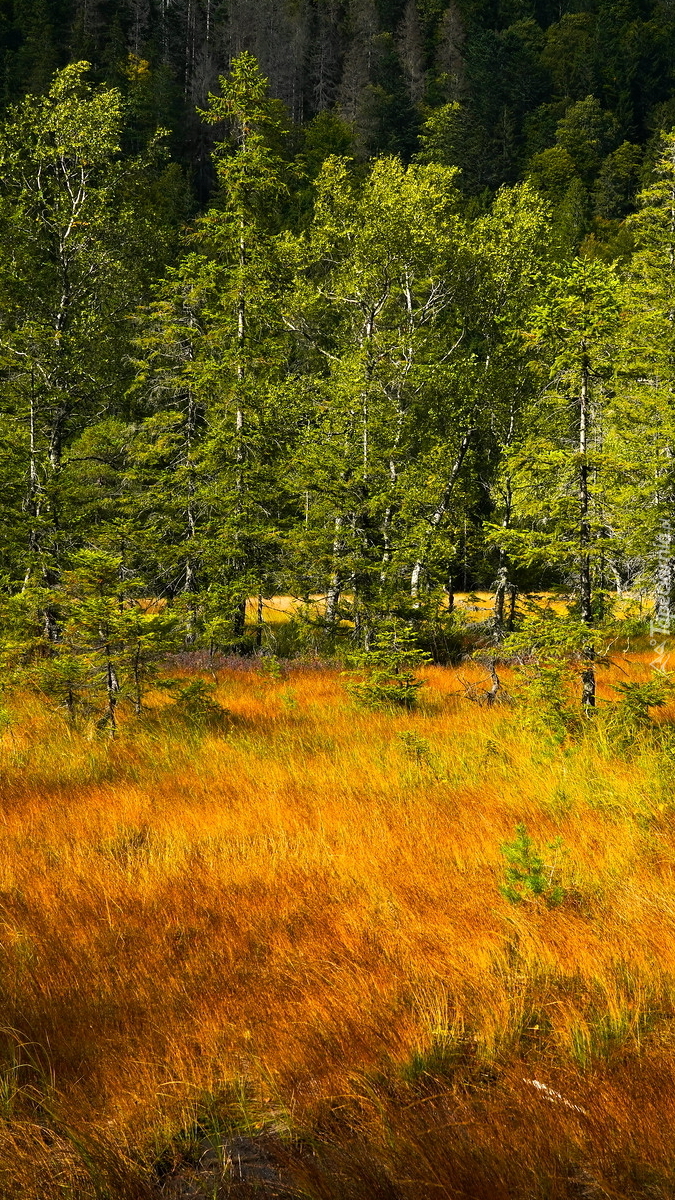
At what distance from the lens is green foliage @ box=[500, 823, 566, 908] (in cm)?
352

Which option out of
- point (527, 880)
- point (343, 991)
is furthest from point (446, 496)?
point (343, 991)

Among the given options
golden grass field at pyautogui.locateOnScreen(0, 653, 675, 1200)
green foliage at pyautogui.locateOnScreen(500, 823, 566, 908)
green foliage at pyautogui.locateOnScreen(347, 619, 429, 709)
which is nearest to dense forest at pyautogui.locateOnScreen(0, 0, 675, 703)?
green foliage at pyautogui.locateOnScreen(347, 619, 429, 709)

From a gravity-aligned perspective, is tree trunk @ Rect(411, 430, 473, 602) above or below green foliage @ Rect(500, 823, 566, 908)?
above

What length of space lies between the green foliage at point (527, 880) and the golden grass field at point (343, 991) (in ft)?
0.28

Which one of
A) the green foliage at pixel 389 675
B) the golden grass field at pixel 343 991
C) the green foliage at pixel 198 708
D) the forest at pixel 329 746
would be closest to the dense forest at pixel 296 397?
the forest at pixel 329 746

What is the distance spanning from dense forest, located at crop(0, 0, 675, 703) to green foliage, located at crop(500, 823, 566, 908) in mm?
3130

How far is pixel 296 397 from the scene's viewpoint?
15156 mm

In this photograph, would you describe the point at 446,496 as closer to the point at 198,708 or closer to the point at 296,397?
the point at 296,397

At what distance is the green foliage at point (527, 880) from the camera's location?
3521mm

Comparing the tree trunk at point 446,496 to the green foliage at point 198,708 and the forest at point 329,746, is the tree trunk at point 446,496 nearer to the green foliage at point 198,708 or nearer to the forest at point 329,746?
the forest at point 329,746

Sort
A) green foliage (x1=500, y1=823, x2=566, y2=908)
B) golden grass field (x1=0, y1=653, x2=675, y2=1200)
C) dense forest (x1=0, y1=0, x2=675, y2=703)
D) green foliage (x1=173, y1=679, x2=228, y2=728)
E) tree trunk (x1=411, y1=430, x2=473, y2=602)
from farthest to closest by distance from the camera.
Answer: tree trunk (x1=411, y1=430, x2=473, y2=602), green foliage (x1=173, y1=679, x2=228, y2=728), dense forest (x1=0, y1=0, x2=675, y2=703), green foliage (x1=500, y1=823, x2=566, y2=908), golden grass field (x1=0, y1=653, x2=675, y2=1200)

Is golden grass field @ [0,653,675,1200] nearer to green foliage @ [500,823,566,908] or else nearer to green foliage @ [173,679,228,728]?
green foliage @ [500,823,566,908]

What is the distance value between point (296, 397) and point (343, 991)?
45.6 ft

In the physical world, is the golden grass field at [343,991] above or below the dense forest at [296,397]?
below
